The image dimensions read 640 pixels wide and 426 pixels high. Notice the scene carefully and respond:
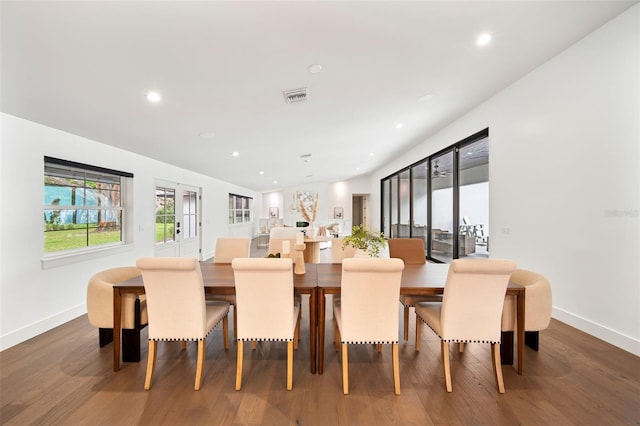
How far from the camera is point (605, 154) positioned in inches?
97.7

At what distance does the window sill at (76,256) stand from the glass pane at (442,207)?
5.77 m

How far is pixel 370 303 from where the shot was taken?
185cm

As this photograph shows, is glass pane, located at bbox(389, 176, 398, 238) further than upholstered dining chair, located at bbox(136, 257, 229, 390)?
Yes

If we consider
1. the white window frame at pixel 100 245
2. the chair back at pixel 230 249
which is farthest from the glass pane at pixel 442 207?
the white window frame at pixel 100 245

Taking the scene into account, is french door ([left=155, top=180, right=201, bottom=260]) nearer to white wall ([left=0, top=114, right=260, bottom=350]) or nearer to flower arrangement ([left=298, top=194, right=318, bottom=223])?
white wall ([left=0, top=114, right=260, bottom=350])

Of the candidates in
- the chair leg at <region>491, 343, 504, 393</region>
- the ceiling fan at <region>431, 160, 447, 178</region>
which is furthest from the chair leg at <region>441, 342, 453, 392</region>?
the ceiling fan at <region>431, 160, 447, 178</region>

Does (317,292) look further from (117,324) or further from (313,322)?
(117,324)

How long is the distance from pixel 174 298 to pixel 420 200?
636 cm

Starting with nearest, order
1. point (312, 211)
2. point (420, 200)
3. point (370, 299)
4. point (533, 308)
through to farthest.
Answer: point (370, 299), point (533, 308), point (420, 200), point (312, 211)

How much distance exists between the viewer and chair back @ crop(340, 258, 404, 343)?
70.0 inches

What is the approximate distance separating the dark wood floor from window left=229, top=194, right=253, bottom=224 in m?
6.74

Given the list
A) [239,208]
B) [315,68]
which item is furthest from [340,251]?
[239,208]

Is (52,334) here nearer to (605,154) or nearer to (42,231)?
(42,231)

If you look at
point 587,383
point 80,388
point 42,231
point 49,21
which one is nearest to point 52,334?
point 42,231
